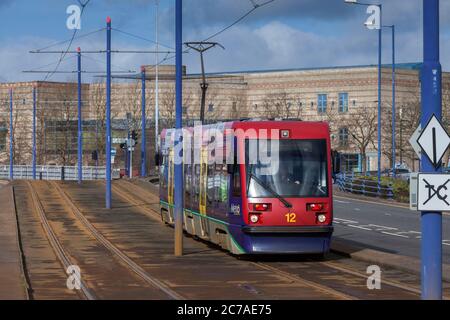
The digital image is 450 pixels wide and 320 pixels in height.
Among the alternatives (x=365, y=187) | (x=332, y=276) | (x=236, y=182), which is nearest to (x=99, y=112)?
(x=365, y=187)

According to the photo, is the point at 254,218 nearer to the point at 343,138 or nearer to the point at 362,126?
the point at 362,126

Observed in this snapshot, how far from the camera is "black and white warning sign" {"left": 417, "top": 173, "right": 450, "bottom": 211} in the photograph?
13.1 meters

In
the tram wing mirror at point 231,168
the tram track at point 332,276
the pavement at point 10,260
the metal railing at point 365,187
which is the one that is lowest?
the tram track at point 332,276

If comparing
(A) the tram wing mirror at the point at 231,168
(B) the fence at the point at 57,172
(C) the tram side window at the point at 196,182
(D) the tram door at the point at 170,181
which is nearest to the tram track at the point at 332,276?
(A) the tram wing mirror at the point at 231,168

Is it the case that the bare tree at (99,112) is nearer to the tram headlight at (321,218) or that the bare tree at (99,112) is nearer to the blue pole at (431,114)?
the tram headlight at (321,218)

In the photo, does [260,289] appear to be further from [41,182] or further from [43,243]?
[41,182]

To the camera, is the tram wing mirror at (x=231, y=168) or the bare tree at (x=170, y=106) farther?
the bare tree at (x=170, y=106)

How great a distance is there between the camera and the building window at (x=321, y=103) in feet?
292

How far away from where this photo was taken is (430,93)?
1370 cm

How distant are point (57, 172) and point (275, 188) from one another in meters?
64.5

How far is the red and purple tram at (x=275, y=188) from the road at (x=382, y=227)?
12.0ft

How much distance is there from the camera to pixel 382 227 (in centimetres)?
3481

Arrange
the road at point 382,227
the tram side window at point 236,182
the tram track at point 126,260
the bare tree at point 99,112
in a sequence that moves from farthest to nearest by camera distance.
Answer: the bare tree at point 99,112 → the road at point 382,227 → the tram side window at point 236,182 → the tram track at point 126,260
